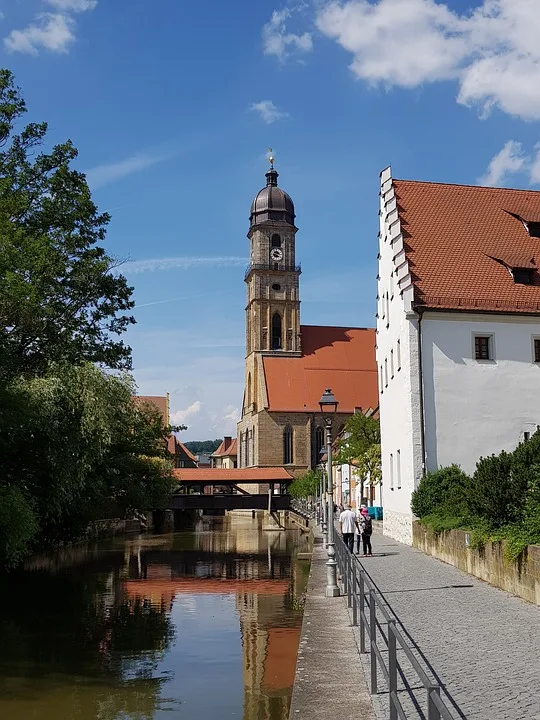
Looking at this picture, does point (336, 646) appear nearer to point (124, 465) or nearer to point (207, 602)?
point (207, 602)

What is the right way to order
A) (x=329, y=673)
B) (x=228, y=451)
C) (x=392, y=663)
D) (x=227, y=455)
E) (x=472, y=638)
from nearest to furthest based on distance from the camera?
(x=392, y=663), (x=329, y=673), (x=472, y=638), (x=227, y=455), (x=228, y=451)

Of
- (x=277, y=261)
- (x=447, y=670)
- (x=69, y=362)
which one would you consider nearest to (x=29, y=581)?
(x=69, y=362)

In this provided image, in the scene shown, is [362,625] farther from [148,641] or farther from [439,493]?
[439,493]

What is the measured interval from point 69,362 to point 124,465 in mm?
10511

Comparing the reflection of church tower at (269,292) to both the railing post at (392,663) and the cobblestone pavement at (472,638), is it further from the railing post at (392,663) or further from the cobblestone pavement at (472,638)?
the railing post at (392,663)

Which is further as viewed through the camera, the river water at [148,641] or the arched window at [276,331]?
the arched window at [276,331]

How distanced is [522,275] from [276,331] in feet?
193

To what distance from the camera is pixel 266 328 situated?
84.9 meters

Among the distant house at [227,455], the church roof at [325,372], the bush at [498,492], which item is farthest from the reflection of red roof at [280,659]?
the distant house at [227,455]

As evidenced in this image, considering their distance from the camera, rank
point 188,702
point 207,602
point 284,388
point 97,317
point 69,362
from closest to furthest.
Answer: point 188,702 < point 207,602 < point 69,362 < point 97,317 < point 284,388

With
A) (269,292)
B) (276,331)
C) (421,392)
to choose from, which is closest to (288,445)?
(276,331)

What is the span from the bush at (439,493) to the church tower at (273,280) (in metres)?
60.7

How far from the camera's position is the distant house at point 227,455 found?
385 feet

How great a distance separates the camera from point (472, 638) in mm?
10094
